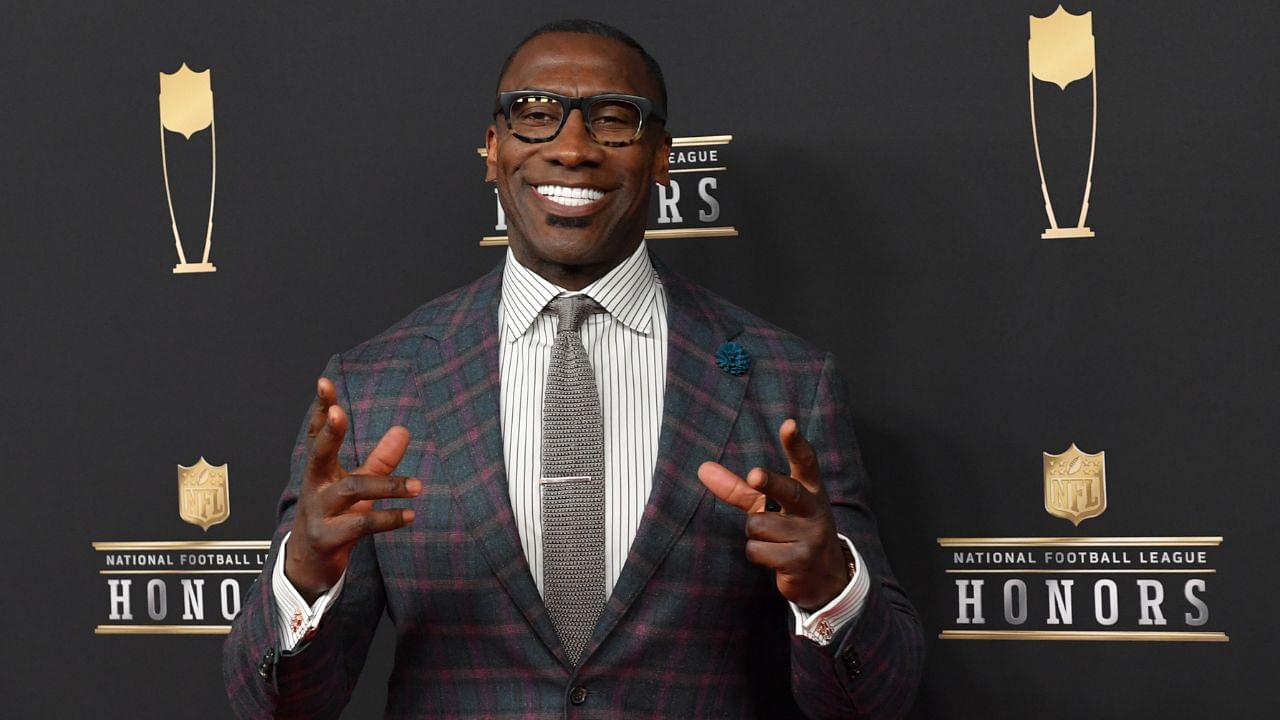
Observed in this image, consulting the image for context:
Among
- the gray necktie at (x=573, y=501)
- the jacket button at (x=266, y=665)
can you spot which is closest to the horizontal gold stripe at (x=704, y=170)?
the gray necktie at (x=573, y=501)

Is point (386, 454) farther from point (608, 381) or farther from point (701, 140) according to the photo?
point (701, 140)

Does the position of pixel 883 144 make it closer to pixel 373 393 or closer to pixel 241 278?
pixel 373 393

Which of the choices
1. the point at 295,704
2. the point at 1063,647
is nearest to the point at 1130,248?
the point at 1063,647

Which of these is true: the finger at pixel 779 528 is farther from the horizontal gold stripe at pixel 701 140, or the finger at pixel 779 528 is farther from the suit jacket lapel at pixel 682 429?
the horizontal gold stripe at pixel 701 140

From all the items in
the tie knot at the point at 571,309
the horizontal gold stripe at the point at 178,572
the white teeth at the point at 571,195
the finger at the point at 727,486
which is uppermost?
the white teeth at the point at 571,195

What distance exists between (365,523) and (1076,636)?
45.4 inches

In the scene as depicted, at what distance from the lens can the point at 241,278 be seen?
226cm

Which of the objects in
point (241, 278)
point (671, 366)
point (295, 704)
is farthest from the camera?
point (241, 278)

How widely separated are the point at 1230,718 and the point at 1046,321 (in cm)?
63

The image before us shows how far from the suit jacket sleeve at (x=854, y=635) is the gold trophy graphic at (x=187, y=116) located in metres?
1.12

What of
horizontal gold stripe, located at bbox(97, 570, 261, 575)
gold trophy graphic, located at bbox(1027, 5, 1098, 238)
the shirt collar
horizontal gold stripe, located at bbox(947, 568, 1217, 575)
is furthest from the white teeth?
horizontal gold stripe, located at bbox(97, 570, 261, 575)

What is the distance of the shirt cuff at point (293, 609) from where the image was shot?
1458 mm

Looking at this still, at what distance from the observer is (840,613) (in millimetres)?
1468

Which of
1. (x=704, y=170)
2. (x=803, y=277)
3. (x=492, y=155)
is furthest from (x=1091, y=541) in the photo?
(x=492, y=155)
